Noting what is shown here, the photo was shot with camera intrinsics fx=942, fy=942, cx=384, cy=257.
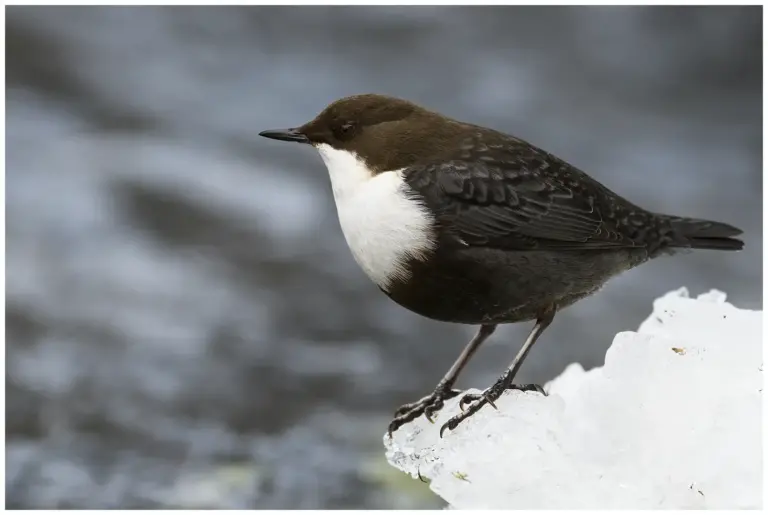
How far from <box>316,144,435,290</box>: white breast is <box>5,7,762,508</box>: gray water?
2284 mm

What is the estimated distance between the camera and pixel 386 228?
8.26 ft

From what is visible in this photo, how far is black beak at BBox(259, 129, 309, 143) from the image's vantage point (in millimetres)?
2547

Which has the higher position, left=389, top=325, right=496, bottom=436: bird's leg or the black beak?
the black beak

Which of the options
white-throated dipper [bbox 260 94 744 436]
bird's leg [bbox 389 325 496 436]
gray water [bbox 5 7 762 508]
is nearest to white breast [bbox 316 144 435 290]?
white-throated dipper [bbox 260 94 744 436]

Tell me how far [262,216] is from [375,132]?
14.1 feet

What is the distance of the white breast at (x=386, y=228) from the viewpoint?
2516mm

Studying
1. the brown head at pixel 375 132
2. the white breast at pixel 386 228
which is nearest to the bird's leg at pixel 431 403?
the white breast at pixel 386 228

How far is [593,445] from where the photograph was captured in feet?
7.88

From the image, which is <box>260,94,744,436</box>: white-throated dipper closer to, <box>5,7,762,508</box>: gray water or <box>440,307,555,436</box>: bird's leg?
<box>440,307,555,436</box>: bird's leg

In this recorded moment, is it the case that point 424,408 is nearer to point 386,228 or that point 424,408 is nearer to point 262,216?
point 386,228

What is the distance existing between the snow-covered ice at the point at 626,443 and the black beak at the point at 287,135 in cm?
91

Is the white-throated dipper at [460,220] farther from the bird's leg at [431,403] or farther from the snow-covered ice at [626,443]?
the snow-covered ice at [626,443]

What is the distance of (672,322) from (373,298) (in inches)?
143

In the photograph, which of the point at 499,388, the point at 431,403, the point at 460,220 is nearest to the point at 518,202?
the point at 460,220
